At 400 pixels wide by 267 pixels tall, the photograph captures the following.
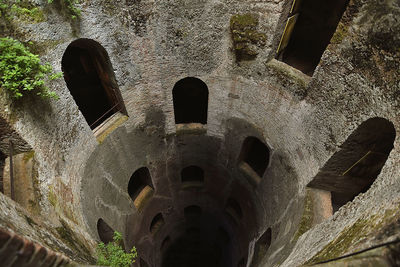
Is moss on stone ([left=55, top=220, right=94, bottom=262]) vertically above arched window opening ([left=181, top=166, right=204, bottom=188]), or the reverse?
moss on stone ([left=55, top=220, right=94, bottom=262])

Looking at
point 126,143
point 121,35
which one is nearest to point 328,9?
point 121,35

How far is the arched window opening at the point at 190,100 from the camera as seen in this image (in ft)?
27.1

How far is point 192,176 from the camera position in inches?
403

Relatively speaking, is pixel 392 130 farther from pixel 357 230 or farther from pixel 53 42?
pixel 53 42

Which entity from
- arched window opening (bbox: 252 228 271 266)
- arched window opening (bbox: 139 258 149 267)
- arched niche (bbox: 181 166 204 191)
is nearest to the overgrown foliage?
arched window opening (bbox: 252 228 271 266)

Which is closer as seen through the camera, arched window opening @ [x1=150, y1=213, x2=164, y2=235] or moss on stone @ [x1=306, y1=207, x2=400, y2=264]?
moss on stone @ [x1=306, y1=207, x2=400, y2=264]

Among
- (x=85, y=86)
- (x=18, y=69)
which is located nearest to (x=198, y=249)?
(x=85, y=86)

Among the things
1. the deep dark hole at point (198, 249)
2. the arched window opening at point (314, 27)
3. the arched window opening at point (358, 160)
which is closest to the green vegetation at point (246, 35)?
the arched window opening at point (358, 160)

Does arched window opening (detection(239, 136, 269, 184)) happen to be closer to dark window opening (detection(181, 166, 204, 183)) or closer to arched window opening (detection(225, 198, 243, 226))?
arched window opening (detection(225, 198, 243, 226))

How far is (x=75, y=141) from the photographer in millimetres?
5012

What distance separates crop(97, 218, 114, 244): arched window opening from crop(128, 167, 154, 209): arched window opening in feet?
5.66

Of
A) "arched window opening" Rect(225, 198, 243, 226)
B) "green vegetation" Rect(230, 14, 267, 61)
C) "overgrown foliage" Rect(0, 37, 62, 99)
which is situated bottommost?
"arched window opening" Rect(225, 198, 243, 226)

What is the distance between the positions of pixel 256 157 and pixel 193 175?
2.88 metres

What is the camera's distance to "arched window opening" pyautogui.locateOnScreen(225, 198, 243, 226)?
9641 millimetres
